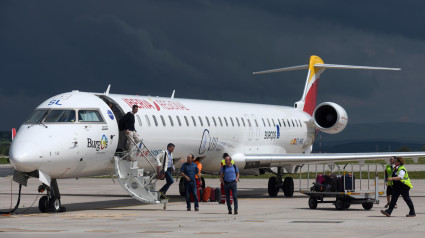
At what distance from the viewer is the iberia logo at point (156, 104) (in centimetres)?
2465

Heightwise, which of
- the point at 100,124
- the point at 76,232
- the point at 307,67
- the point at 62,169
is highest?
the point at 307,67

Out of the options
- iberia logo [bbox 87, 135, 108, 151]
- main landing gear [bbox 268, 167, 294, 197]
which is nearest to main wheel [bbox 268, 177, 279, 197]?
main landing gear [bbox 268, 167, 294, 197]

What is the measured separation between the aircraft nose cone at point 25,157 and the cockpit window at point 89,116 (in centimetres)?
214

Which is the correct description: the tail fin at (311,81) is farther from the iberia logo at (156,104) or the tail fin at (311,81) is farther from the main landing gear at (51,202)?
the main landing gear at (51,202)

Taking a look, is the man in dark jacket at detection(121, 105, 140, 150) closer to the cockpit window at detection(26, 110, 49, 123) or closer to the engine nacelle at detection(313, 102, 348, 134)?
the cockpit window at detection(26, 110, 49, 123)

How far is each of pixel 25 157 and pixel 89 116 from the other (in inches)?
111

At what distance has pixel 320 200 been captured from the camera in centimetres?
2459

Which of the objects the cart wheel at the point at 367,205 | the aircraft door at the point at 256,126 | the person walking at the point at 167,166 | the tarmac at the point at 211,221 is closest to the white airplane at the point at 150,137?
the aircraft door at the point at 256,126

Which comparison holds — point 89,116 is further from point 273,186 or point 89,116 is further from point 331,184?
point 273,186

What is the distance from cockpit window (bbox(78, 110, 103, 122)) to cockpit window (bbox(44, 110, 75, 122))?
0.23 meters

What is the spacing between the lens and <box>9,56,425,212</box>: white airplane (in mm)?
20875

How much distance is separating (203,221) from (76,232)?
12.1 feet

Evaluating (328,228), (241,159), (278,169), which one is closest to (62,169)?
(328,228)

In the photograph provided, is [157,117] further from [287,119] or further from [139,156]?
[287,119]
